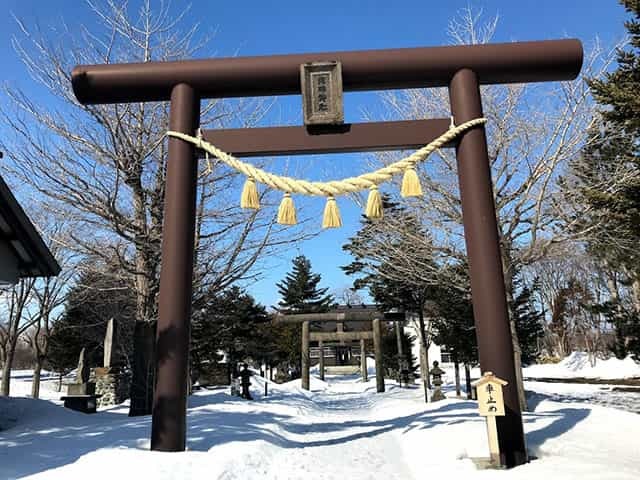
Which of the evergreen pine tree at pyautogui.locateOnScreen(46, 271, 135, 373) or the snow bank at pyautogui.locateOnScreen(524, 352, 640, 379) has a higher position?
the evergreen pine tree at pyautogui.locateOnScreen(46, 271, 135, 373)

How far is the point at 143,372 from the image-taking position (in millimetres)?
10070

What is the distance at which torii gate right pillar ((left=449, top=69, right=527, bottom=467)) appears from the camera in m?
4.67

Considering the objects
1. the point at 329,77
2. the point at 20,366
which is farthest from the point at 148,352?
the point at 20,366

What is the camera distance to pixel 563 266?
31.6 metres

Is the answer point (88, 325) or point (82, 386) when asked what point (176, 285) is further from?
point (88, 325)

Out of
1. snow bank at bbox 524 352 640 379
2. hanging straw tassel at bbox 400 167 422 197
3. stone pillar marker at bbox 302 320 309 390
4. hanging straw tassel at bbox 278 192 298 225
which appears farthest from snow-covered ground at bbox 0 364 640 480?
snow bank at bbox 524 352 640 379

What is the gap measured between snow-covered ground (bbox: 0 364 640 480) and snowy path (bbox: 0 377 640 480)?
0.04ft

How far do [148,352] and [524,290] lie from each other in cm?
1103

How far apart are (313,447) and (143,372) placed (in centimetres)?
559

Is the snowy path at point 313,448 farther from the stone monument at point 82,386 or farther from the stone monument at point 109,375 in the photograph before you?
the stone monument at point 109,375

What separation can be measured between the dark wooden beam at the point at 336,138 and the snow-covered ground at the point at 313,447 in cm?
350

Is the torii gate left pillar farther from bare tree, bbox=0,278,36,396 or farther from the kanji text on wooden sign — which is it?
bare tree, bbox=0,278,36,396

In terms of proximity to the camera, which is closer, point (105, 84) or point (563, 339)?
point (105, 84)

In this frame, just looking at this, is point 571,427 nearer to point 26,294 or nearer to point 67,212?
point 67,212
